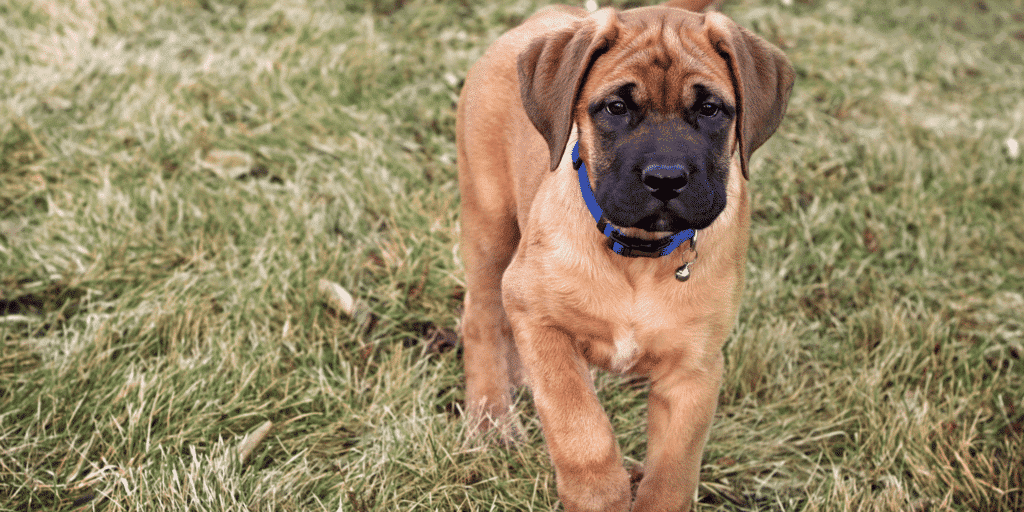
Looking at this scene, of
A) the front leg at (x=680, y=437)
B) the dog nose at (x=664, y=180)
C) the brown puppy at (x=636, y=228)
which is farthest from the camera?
the front leg at (x=680, y=437)

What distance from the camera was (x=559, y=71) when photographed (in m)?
A: 2.58

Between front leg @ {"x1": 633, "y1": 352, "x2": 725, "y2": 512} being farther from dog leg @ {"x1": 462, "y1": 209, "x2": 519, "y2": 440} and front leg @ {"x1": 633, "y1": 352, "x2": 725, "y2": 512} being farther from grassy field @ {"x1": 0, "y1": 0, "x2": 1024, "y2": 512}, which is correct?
A: dog leg @ {"x1": 462, "y1": 209, "x2": 519, "y2": 440}

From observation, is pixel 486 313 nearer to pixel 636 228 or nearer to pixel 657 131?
pixel 636 228

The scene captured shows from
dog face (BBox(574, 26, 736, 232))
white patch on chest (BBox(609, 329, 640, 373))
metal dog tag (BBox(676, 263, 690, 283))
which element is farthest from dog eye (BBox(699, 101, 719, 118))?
white patch on chest (BBox(609, 329, 640, 373))

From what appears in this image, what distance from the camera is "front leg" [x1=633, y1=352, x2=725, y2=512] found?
8.98ft

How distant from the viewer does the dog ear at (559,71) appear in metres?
2.53

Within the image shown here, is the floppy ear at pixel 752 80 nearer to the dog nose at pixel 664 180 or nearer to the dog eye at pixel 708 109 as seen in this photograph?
the dog eye at pixel 708 109

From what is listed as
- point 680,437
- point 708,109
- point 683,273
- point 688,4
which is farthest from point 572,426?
point 688,4

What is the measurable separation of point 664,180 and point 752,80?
22.0 inches

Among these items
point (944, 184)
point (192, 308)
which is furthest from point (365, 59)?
point (944, 184)

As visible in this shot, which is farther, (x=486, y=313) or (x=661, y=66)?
(x=486, y=313)

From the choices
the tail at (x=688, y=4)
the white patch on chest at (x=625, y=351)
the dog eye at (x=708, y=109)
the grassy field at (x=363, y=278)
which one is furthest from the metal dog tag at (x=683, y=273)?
the tail at (x=688, y=4)

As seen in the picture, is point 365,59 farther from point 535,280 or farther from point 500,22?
point 535,280

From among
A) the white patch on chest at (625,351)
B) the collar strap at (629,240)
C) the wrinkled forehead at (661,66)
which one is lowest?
the white patch on chest at (625,351)
